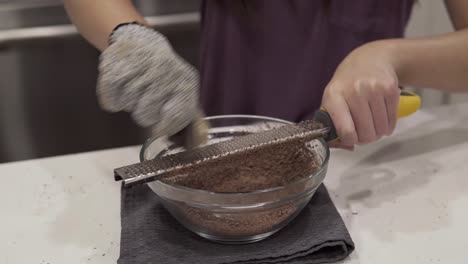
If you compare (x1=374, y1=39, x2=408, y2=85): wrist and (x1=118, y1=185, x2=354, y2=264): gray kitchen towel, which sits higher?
(x1=374, y1=39, x2=408, y2=85): wrist

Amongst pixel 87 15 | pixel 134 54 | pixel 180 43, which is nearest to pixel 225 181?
pixel 134 54

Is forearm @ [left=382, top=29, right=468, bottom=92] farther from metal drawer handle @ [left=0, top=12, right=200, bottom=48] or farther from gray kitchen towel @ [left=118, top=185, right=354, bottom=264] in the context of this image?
metal drawer handle @ [left=0, top=12, right=200, bottom=48]

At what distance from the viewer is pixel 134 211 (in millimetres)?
676

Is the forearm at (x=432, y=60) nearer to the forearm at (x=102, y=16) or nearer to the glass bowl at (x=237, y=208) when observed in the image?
the glass bowl at (x=237, y=208)

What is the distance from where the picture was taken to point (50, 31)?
1.21 meters

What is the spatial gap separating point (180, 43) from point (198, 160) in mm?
721

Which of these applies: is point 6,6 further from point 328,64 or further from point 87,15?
point 328,64

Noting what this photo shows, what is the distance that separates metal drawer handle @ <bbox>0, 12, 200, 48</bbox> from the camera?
3.92ft

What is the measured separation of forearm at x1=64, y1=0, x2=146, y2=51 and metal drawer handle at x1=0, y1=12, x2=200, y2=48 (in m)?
0.44

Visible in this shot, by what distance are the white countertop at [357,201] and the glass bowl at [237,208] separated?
0.09 metres

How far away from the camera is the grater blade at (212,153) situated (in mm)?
582

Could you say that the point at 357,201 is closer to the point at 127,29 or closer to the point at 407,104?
the point at 407,104

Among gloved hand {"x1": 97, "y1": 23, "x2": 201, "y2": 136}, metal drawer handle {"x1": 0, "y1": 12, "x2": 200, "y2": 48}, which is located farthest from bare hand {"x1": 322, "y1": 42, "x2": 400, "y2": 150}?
metal drawer handle {"x1": 0, "y1": 12, "x2": 200, "y2": 48}

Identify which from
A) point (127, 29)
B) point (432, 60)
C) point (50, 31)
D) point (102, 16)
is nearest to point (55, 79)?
point (50, 31)
